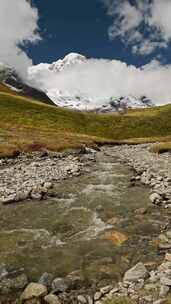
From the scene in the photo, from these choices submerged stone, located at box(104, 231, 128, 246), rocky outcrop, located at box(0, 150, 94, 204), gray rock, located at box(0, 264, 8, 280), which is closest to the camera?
gray rock, located at box(0, 264, 8, 280)

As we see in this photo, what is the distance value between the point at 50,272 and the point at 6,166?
112 feet

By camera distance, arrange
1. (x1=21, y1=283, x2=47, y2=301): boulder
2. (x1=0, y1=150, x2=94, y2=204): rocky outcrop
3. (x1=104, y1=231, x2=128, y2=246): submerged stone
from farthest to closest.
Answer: (x1=0, y1=150, x2=94, y2=204): rocky outcrop < (x1=104, y1=231, x2=128, y2=246): submerged stone < (x1=21, y1=283, x2=47, y2=301): boulder

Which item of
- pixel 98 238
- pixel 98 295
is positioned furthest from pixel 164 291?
pixel 98 238

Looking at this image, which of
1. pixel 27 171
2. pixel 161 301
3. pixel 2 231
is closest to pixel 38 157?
pixel 27 171

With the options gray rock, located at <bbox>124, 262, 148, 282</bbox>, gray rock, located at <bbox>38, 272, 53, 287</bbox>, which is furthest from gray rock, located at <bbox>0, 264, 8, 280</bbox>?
gray rock, located at <bbox>124, 262, 148, 282</bbox>

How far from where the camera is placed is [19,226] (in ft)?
78.0

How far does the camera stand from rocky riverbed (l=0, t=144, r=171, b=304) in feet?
49.8

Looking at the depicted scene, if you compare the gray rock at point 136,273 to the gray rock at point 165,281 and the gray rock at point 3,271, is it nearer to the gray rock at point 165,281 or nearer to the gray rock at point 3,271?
the gray rock at point 165,281

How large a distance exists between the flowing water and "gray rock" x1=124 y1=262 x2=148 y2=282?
547mm

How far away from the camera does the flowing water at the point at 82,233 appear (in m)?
18.0

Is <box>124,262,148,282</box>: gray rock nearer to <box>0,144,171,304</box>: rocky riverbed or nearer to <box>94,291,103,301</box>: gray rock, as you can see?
<box>0,144,171,304</box>: rocky riverbed

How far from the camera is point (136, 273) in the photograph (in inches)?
641

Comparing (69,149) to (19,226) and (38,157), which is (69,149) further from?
(19,226)

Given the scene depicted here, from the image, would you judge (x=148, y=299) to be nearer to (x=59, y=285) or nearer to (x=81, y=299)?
(x=81, y=299)
